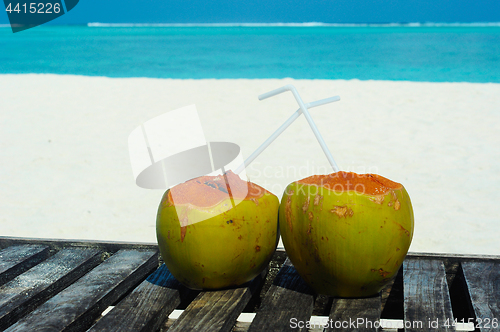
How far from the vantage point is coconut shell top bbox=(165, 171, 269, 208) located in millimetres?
1058

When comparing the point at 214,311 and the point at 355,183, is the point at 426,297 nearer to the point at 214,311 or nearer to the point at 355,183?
the point at 355,183

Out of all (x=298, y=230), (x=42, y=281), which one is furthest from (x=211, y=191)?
(x=42, y=281)

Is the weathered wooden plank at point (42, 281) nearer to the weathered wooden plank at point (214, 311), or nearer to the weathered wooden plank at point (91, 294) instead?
the weathered wooden plank at point (91, 294)

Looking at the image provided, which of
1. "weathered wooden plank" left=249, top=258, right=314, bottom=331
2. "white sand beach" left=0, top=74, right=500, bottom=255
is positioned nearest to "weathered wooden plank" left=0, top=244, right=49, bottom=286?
"weathered wooden plank" left=249, top=258, right=314, bottom=331

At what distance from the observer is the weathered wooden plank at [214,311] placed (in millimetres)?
954

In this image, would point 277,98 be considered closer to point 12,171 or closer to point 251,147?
point 251,147

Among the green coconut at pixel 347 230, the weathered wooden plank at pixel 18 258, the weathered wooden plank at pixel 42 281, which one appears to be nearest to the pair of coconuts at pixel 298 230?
the green coconut at pixel 347 230

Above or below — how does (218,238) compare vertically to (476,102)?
above

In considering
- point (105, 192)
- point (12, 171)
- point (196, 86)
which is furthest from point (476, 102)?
point (12, 171)

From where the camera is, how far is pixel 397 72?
1124 centimetres

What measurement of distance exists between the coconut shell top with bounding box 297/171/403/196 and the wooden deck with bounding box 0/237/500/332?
0.83 feet

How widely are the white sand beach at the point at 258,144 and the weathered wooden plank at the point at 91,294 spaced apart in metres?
1.08

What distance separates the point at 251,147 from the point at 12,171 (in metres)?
1.89

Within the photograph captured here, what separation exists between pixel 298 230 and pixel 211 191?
0.70ft
